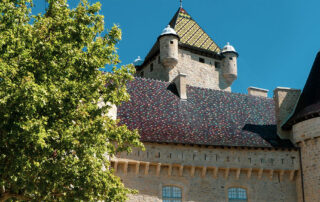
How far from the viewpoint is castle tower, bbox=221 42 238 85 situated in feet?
137

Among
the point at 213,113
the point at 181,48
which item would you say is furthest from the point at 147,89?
the point at 181,48

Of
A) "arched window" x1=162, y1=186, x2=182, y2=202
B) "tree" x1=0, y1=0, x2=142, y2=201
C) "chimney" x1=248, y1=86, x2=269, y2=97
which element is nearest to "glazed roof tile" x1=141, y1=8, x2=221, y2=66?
"chimney" x1=248, y1=86, x2=269, y2=97

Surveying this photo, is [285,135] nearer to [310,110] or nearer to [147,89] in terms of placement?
[310,110]

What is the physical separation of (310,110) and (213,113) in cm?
545

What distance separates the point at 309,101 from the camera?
26.9 metres

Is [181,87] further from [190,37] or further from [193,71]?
[190,37]

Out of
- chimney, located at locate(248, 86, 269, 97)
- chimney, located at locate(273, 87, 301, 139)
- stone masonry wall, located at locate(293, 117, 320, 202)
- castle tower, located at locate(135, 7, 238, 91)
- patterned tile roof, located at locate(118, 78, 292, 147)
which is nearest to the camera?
stone masonry wall, located at locate(293, 117, 320, 202)

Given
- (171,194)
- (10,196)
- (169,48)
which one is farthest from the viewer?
(169,48)

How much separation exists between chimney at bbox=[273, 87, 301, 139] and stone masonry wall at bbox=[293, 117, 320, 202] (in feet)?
5.04

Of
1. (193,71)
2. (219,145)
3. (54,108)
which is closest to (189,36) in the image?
(193,71)

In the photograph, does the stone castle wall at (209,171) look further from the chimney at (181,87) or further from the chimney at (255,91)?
the chimney at (255,91)

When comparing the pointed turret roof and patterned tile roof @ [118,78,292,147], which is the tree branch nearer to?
patterned tile roof @ [118,78,292,147]

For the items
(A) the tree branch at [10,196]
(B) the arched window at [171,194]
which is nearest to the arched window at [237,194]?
(B) the arched window at [171,194]

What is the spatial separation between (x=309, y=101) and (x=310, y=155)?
3.16 m
